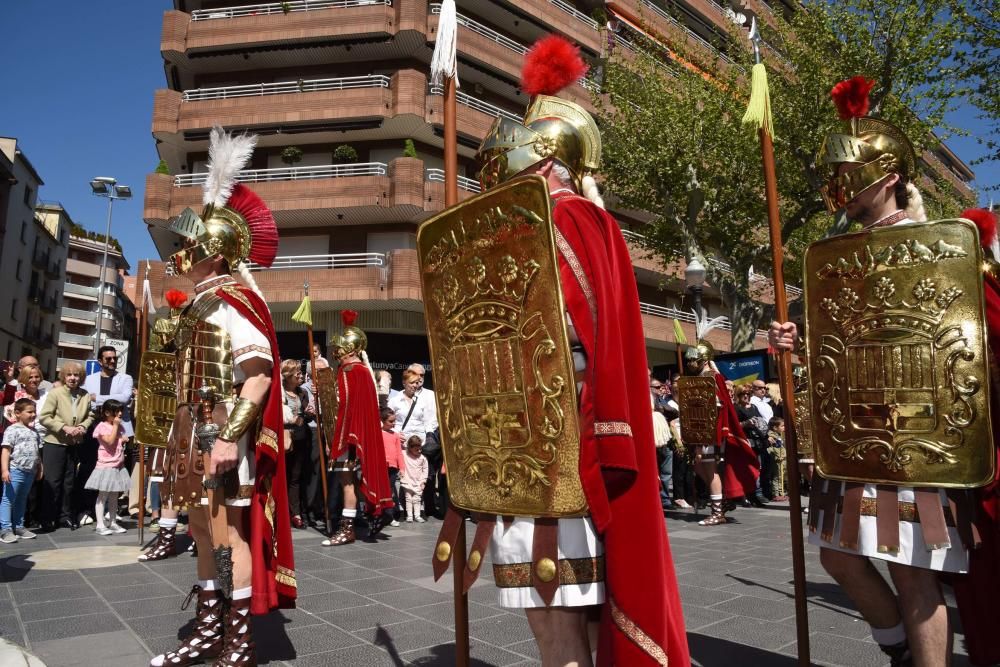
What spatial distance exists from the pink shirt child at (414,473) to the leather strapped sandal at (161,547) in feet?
11.8

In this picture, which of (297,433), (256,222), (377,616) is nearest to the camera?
(256,222)

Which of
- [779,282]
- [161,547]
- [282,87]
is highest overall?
[282,87]

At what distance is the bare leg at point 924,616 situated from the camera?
2441mm

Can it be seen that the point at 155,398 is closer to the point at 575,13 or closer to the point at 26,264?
the point at 575,13

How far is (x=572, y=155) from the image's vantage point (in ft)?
7.34

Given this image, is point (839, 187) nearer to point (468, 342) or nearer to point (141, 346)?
point (468, 342)

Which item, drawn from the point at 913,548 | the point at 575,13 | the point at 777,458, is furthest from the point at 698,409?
the point at 575,13

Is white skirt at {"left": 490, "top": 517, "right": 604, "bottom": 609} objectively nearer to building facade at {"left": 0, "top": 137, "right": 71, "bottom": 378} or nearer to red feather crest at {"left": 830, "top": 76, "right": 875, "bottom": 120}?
red feather crest at {"left": 830, "top": 76, "right": 875, "bottom": 120}

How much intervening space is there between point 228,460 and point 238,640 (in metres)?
0.82

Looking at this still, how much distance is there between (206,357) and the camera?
3.39 meters

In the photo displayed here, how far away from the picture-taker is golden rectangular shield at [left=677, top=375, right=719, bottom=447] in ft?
29.5

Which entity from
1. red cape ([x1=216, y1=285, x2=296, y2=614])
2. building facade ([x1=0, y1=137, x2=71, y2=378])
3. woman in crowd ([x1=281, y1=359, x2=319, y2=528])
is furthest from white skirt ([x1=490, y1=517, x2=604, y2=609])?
building facade ([x1=0, y1=137, x2=71, y2=378])

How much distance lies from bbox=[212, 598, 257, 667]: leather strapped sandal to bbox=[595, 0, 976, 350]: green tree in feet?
60.5

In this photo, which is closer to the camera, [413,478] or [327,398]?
[327,398]
